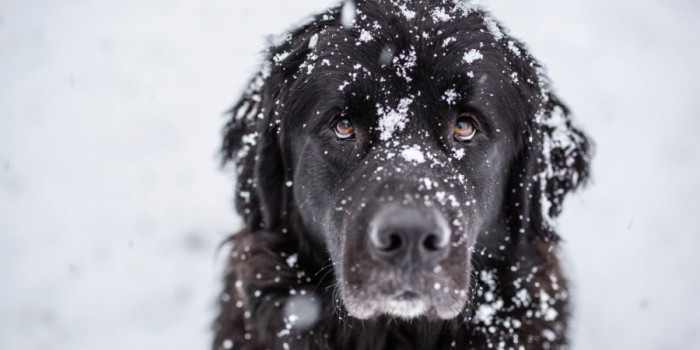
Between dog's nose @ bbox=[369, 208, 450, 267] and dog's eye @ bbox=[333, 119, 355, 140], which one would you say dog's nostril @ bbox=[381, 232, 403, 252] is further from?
dog's eye @ bbox=[333, 119, 355, 140]

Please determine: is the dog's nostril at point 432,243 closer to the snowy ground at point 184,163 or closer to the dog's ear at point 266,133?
the dog's ear at point 266,133

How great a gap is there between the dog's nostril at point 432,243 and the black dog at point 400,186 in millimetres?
13

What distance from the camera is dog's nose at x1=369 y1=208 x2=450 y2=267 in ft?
6.82

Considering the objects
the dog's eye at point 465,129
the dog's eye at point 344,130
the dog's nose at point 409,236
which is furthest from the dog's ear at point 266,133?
the dog's nose at point 409,236

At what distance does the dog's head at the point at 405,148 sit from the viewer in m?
2.23

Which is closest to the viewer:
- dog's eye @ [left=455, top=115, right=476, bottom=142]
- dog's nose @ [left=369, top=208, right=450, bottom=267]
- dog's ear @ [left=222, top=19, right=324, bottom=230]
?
dog's nose @ [left=369, top=208, right=450, bottom=267]

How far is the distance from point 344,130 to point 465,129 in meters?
0.59

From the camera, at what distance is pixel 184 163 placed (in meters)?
5.39

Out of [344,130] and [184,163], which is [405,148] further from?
[184,163]

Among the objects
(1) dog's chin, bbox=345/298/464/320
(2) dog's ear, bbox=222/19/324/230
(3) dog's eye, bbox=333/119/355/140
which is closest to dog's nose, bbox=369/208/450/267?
(1) dog's chin, bbox=345/298/464/320

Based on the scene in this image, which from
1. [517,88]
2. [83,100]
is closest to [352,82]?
[517,88]

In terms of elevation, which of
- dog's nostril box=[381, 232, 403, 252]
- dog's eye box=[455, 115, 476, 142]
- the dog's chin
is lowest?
the dog's chin

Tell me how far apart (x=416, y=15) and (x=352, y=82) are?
1.61ft

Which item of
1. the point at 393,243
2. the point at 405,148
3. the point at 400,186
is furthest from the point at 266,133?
the point at 393,243
